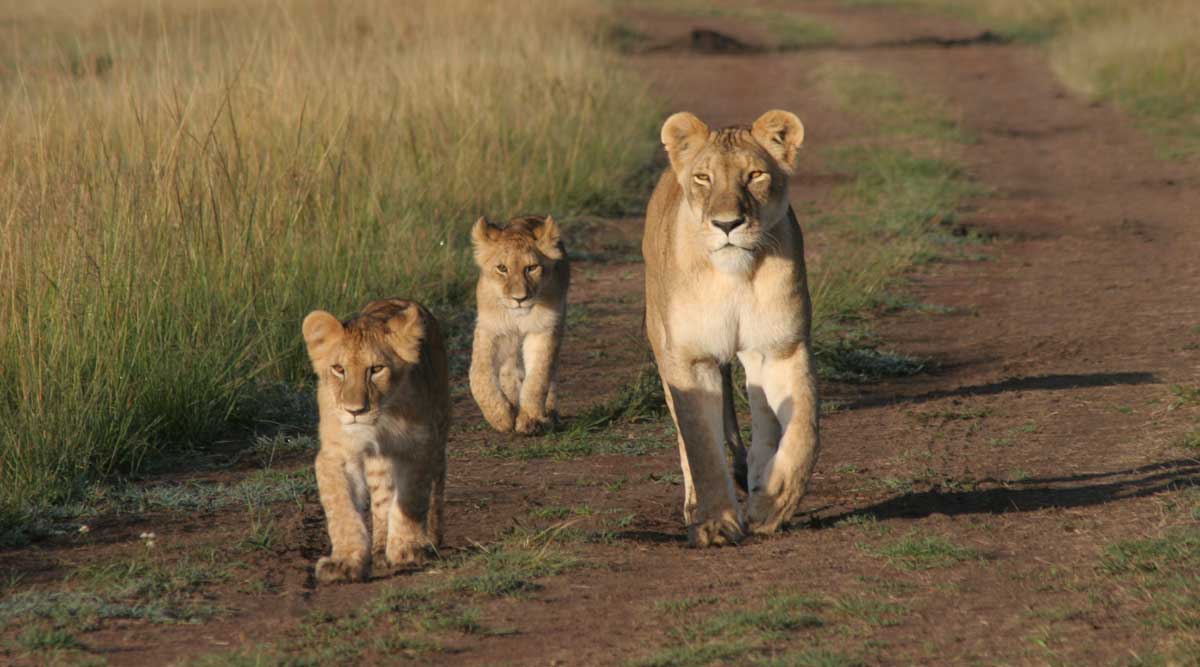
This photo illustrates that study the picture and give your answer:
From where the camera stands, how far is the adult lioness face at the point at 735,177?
529 cm

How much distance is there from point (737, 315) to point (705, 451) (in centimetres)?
→ 45

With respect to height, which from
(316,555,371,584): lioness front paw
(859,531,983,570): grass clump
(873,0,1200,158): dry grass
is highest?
(859,531,983,570): grass clump

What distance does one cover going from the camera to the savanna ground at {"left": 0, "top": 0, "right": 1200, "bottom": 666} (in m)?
4.50

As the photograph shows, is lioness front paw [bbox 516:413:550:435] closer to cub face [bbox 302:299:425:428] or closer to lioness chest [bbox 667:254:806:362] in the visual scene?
lioness chest [bbox 667:254:806:362]

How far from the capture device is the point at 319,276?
8.45 m

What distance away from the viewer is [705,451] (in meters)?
5.50

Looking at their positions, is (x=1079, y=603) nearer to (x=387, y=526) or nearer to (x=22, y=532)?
(x=387, y=526)

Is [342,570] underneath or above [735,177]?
underneath

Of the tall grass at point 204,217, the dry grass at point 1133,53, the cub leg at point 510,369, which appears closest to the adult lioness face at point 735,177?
the cub leg at point 510,369

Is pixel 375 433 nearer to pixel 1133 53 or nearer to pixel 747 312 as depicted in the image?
pixel 747 312

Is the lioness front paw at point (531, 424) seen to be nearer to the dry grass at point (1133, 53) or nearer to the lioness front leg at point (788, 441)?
the lioness front leg at point (788, 441)

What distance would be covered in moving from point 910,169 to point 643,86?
415 centimetres

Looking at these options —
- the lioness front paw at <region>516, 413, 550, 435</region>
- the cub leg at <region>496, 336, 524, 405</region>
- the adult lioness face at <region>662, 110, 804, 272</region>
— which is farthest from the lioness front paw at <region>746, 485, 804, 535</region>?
the cub leg at <region>496, 336, 524, 405</region>

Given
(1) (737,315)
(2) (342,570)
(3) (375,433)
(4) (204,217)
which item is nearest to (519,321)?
(4) (204,217)
